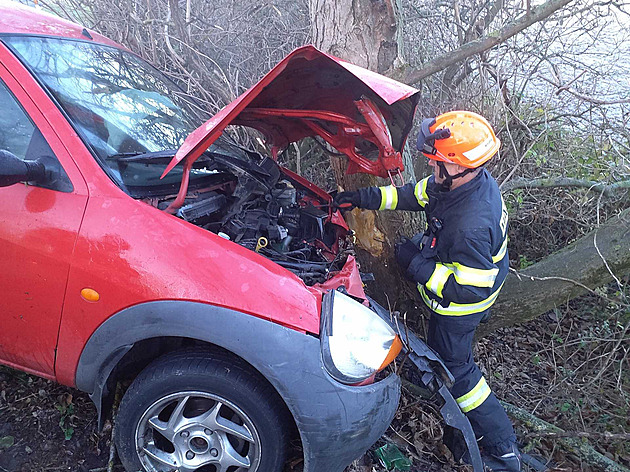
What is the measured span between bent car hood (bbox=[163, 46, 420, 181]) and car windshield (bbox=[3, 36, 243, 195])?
0.67ft

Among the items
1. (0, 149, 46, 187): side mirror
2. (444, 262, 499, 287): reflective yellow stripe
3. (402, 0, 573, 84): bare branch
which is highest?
(402, 0, 573, 84): bare branch

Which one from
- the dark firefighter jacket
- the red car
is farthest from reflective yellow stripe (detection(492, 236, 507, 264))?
the red car

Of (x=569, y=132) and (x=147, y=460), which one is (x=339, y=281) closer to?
(x=147, y=460)

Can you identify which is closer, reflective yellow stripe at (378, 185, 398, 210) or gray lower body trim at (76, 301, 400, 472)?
gray lower body trim at (76, 301, 400, 472)

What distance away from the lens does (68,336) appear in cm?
199

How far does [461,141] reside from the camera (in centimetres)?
238

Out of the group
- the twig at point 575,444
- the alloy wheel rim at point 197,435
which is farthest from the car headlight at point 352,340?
the twig at point 575,444

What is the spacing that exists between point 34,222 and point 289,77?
4.59ft

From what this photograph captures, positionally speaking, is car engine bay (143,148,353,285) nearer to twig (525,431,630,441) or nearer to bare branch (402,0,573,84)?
bare branch (402,0,573,84)

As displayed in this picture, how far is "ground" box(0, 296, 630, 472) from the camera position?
2.37 m

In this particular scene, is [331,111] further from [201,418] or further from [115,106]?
[201,418]

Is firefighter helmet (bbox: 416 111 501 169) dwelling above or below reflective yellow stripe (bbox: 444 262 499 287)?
above

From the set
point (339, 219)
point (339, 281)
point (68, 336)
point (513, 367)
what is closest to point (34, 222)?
point (68, 336)

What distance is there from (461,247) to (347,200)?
2.63 ft
